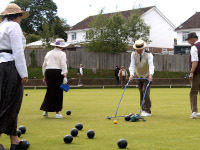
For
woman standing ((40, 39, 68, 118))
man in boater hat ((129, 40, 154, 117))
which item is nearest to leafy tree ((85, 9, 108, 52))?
man in boater hat ((129, 40, 154, 117))

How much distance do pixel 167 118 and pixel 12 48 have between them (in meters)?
4.63

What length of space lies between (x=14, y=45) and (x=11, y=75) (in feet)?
1.32

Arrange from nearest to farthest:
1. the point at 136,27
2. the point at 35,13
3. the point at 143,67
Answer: the point at 143,67
the point at 136,27
the point at 35,13

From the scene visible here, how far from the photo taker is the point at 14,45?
509cm

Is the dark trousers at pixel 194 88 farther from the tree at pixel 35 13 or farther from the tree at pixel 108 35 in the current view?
the tree at pixel 35 13

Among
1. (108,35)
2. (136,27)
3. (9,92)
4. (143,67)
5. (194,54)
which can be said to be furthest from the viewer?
(136,27)

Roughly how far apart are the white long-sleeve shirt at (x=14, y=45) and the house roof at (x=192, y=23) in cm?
4557

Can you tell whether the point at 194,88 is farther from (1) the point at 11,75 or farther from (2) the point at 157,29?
(2) the point at 157,29

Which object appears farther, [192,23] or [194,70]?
[192,23]

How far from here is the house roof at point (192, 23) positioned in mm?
49175

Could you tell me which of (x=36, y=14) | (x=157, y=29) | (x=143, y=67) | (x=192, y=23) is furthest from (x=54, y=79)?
(x=36, y=14)

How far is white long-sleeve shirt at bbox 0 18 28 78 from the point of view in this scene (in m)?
5.09

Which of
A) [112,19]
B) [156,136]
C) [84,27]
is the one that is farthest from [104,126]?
[84,27]

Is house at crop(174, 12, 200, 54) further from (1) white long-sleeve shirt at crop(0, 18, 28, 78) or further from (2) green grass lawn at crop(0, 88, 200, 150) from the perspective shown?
(1) white long-sleeve shirt at crop(0, 18, 28, 78)
